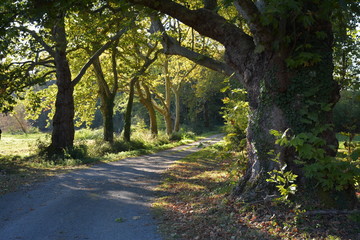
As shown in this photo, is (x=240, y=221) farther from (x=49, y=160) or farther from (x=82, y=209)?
(x=49, y=160)

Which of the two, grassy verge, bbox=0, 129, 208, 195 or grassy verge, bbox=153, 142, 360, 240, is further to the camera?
grassy verge, bbox=0, 129, 208, 195

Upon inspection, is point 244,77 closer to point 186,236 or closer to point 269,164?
point 269,164

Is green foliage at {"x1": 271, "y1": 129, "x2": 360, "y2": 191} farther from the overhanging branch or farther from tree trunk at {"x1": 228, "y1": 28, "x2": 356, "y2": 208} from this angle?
the overhanging branch

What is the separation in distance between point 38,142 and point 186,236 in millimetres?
13687

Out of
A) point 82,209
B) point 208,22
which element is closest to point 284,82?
point 208,22

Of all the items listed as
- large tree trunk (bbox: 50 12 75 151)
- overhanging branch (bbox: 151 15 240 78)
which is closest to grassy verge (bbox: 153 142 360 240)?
overhanging branch (bbox: 151 15 240 78)

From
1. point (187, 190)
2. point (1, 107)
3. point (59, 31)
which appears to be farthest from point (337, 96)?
point (1, 107)

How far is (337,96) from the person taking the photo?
5656 mm

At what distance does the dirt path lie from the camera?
17.8 feet

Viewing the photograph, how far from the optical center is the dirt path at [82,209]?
17.8ft

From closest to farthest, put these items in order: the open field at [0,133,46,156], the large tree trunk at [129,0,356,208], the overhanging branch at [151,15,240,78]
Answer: the large tree trunk at [129,0,356,208] < the overhanging branch at [151,15,240,78] < the open field at [0,133,46,156]

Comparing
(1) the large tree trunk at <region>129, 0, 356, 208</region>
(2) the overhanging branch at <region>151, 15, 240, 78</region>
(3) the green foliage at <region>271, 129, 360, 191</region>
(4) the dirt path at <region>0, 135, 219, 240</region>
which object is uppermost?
(2) the overhanging branch at <region>151, 15, 240, 78</region>

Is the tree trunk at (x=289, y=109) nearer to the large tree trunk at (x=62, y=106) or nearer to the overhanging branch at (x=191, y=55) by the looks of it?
the overhanging branch at (x=191, y=55)

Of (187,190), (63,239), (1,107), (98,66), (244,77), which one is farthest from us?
(98,66)
